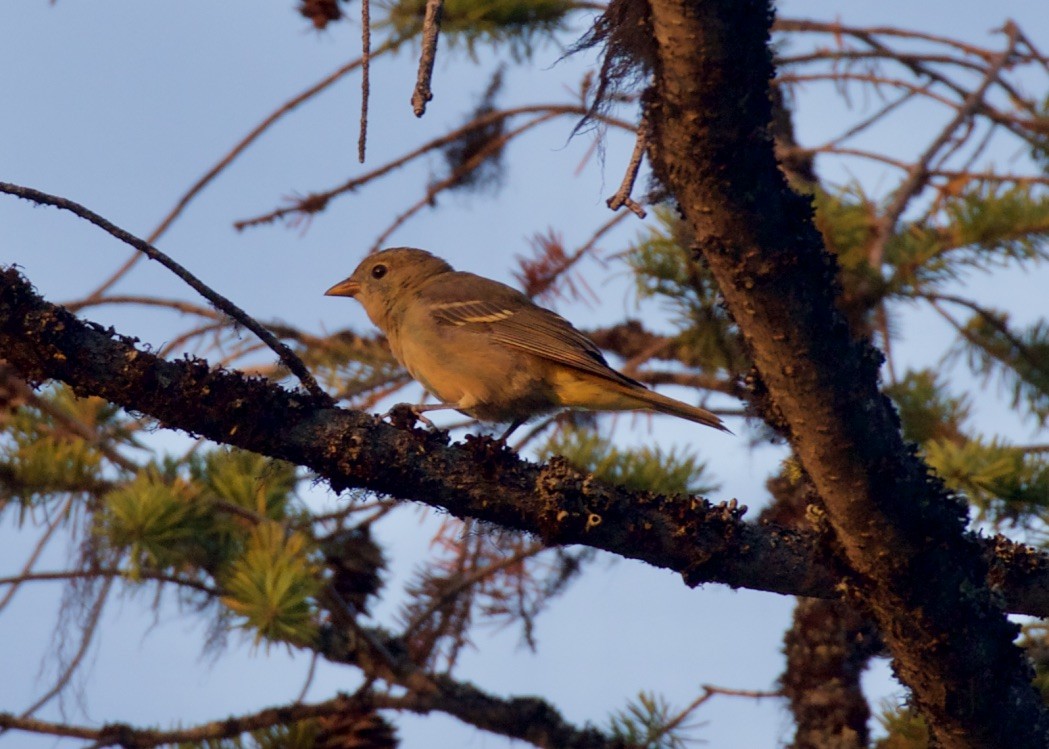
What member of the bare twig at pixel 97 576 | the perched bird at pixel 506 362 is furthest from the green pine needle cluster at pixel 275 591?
the perched bird at pixel 506 362

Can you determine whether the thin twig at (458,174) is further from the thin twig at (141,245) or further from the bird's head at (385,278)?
the thin twig at (141,245)

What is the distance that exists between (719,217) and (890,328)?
373cm

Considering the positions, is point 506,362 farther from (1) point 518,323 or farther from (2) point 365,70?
(2) point 365,70

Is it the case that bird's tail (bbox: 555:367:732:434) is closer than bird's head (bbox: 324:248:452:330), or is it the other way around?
bird's tail (bbox: 555:367:732:434)

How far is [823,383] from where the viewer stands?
2996 millimetres

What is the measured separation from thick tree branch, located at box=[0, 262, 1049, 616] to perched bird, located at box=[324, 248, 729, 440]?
152 cm

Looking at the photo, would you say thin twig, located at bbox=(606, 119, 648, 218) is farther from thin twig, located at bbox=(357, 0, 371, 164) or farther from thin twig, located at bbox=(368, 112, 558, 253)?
thin twig, located at bbox=(368, 112, 558, 253)

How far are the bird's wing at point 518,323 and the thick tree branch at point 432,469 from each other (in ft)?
6.19

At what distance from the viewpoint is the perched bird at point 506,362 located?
5.32 metres

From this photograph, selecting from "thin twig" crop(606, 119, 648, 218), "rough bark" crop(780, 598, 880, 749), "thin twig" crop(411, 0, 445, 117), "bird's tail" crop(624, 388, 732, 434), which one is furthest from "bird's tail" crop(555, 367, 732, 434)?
"thin twig" crop(411, 0, 445, 117)

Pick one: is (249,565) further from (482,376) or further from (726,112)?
(726,112)

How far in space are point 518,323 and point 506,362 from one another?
357 mm

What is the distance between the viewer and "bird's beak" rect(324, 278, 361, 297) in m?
6.87

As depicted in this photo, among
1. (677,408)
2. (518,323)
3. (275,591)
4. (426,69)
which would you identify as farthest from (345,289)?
(426,69)
